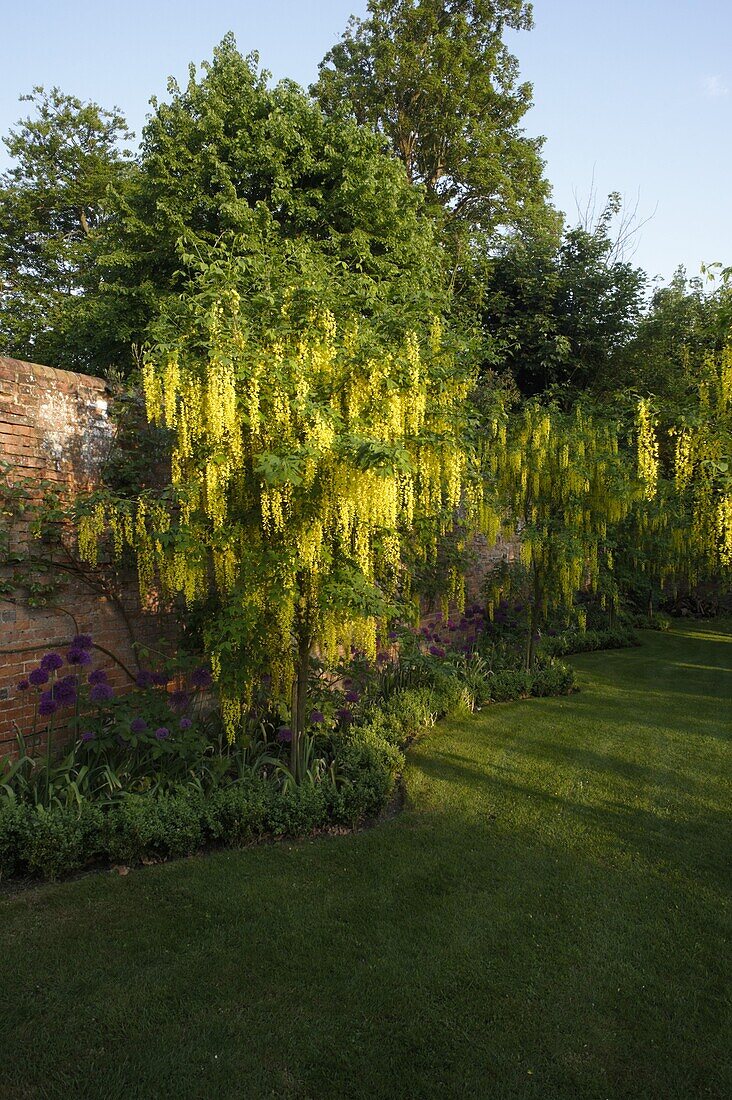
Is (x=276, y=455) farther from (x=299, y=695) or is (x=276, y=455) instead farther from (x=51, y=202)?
(x=51, y=202)

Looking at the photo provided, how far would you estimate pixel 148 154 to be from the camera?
41.6 ft

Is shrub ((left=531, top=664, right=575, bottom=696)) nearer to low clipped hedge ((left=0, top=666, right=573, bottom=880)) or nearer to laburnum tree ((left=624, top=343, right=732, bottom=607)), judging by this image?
laburnum tree ((left=624, top=343, right=732, bottom=607))

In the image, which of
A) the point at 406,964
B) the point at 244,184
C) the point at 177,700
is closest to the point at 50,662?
the point at 177,700

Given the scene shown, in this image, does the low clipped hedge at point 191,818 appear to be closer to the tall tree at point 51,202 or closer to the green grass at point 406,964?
the green grass at point 406,964

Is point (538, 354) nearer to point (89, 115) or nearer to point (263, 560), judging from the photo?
point (89, 115)

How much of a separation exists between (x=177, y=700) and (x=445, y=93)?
1828 cm

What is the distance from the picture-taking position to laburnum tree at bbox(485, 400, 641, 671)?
29.6 feet

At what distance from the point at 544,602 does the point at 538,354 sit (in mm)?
11535

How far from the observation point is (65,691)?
4.54 metres

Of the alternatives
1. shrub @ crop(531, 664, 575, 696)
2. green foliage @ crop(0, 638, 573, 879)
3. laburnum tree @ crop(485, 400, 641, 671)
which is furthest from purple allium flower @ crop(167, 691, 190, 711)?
shrub @ crop(531, 664, 575, 696)

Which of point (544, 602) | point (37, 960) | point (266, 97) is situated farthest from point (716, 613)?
point (37, 960)

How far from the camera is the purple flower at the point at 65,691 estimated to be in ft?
14.9

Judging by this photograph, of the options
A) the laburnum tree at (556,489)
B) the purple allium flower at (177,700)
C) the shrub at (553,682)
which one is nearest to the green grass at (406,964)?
the purple allium flower at (177,700)

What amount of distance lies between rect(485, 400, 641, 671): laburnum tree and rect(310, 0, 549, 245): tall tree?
10.8m
